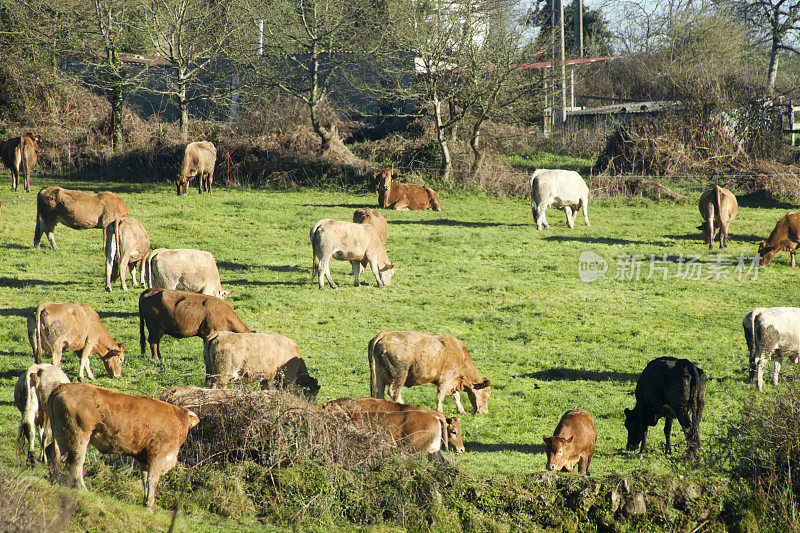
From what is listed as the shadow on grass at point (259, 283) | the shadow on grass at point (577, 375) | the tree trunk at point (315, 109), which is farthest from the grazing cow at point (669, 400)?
the tree trunk at point (315, 109)

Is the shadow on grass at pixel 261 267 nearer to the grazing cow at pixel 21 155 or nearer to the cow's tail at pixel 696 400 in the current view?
the cow's tail at pixel 696 400

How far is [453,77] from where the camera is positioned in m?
33.0

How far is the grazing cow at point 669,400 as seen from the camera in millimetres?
9781

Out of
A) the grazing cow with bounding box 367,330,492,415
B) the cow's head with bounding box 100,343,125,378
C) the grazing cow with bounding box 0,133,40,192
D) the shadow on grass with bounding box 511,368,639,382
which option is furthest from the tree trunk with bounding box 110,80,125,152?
the grazing cow with bounding box 367,330,492,415

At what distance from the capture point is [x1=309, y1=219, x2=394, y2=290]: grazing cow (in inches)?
683

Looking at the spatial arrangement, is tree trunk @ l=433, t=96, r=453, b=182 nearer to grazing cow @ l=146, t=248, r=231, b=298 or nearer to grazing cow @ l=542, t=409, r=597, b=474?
grazing cow @ l=146, t=248, r=231, b=298

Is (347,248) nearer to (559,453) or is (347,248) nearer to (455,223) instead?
(455,223)

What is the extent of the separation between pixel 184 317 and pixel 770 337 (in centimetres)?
969

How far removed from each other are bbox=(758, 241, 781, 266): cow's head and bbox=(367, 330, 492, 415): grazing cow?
41.8 ft

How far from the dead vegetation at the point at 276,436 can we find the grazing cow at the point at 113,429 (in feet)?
1.87

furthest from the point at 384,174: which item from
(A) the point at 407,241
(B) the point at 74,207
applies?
(B) the point at 74,207

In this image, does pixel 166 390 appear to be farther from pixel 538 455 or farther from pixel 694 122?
pixel 694 122

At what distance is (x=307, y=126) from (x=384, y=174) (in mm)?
8027

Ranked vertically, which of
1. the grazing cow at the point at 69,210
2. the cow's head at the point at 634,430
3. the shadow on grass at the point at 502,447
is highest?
the grazing cow at the point at 69,210
